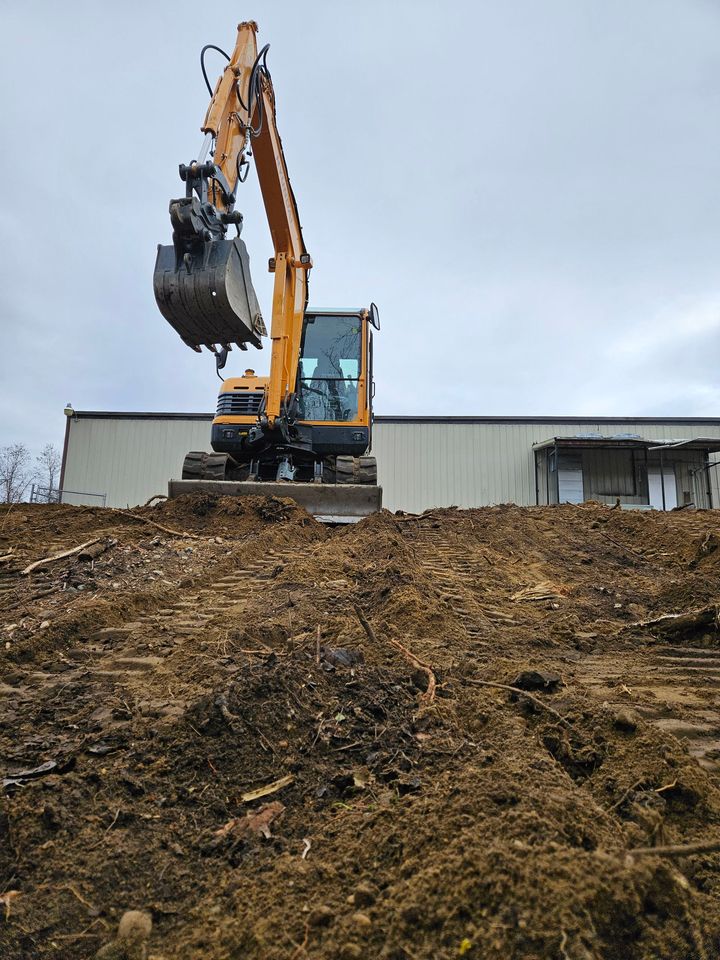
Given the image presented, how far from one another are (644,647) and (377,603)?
1.58m

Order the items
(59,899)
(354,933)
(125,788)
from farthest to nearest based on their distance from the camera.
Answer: (125,788) < (59,899) < (354,933)

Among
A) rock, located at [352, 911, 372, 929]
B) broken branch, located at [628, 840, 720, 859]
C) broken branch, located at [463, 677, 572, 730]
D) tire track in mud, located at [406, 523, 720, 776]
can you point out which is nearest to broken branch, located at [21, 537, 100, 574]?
tire track in mud, located at [406, 523, 720, 776]

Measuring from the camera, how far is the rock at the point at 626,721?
1990 mm

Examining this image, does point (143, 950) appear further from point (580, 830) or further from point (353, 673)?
point (353, 673)

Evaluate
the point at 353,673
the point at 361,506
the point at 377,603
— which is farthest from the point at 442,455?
the point at 353,673

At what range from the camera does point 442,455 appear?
63.1ft

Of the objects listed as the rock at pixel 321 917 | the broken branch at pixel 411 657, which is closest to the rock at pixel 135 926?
the rock at pixel 321 917

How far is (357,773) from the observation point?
1740mm

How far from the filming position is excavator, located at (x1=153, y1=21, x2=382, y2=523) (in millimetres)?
6098

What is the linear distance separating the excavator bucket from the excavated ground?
3.38m

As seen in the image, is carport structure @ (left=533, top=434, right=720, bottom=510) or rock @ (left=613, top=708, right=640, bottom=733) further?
carport structure @ (left=533, top=434, right=720, bottom=510)

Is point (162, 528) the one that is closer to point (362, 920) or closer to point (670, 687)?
point (670, 687)

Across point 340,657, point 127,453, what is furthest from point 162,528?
point 127,453

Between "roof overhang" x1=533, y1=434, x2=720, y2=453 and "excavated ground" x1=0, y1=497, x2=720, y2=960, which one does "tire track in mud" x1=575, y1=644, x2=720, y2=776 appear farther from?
"roof overhang" x1=533, y1=434, x2=720, y2=453
